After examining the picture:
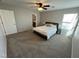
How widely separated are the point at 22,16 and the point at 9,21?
152 centimetres

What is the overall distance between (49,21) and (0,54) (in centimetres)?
727

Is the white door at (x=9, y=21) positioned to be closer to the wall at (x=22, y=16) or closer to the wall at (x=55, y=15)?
the wall at (x=22, y=16)

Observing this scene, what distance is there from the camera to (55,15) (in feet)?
26.3

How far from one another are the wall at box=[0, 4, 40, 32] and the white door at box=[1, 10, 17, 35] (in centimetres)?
36

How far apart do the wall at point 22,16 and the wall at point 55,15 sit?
130 centimetres

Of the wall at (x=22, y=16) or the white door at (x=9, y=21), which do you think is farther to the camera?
the wall at (x=22, y=16)

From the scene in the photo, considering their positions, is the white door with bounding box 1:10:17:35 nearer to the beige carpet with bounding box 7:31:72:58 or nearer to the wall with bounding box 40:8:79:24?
the beige carpet with bounding box 7:31:72:58

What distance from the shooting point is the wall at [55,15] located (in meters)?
6.78

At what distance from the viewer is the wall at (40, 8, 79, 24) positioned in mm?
6781

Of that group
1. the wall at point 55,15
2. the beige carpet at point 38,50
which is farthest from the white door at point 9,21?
the wall at point 55,15

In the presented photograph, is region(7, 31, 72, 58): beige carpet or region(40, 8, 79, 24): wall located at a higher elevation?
region(40, 8, 79, 24): wall

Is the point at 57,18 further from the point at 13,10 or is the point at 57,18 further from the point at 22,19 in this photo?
the point at 13,10

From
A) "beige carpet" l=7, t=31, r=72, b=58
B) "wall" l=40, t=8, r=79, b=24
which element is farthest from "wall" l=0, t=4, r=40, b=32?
"beige carpet" l=7, t=31, r=72, b=58

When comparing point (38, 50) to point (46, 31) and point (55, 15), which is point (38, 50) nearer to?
point (46, 31)
